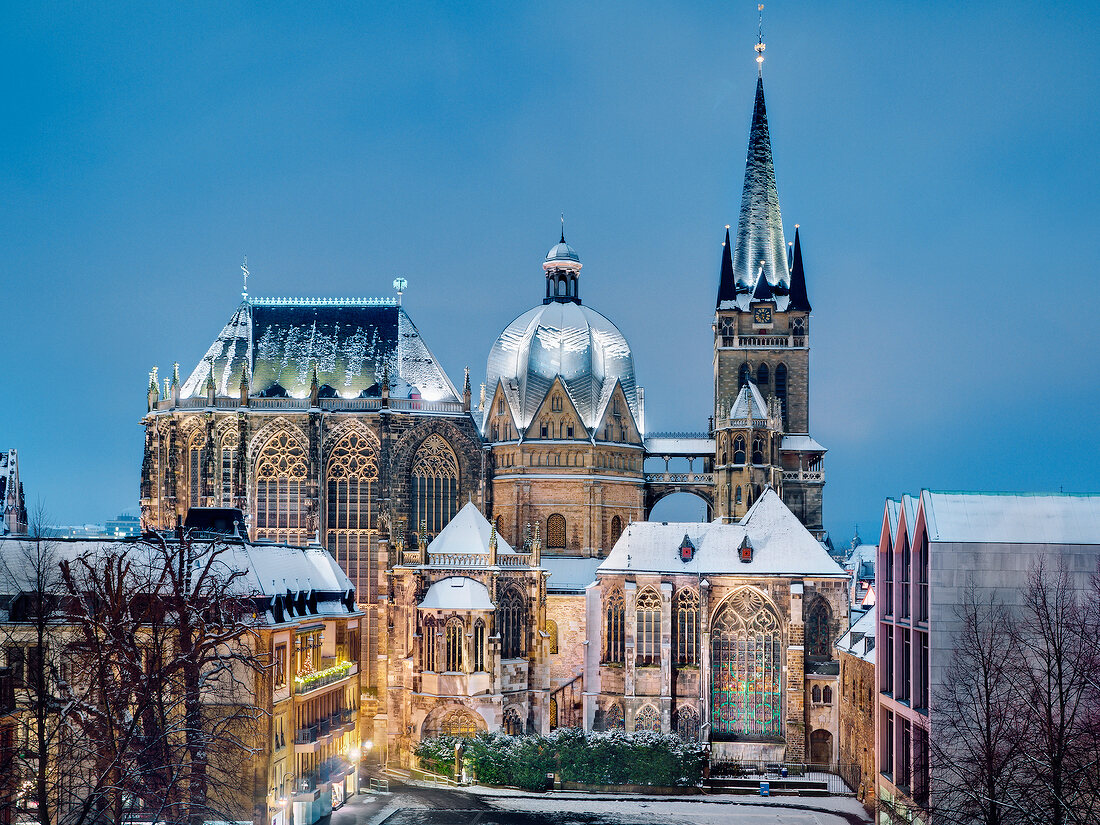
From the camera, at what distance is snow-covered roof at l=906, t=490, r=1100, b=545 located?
2021 inches

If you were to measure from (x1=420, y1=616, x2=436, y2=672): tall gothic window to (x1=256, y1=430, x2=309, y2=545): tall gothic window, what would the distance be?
14.8 m

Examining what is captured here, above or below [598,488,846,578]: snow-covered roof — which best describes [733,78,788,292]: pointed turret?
above

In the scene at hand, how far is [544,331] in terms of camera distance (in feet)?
315

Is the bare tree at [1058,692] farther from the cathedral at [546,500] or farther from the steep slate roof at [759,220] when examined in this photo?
the steep slate roof at [759,220]

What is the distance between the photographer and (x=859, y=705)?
7012 cm

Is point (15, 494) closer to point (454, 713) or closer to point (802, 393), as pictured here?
point (454, 713)

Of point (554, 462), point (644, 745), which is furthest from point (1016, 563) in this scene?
point (554, 462)

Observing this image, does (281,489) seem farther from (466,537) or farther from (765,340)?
(765,340)

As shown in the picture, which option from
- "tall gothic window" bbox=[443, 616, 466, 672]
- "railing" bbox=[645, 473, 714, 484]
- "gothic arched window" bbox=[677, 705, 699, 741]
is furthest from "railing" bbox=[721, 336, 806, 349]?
"tall gothic window" bbox=[443, 616, 466, 672]

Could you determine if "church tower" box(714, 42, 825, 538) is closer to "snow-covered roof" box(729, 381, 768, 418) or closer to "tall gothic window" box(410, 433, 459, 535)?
"snow-covered roof" box(729, 381, 768, 418)

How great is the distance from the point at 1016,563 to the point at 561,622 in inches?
1539

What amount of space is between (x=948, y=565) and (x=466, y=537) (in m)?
34.9

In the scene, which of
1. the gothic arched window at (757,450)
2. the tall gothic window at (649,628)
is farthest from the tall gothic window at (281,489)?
the gothic arched window at (757,450)

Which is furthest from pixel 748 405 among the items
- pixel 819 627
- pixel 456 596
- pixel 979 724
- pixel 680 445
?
pixel 979 724
